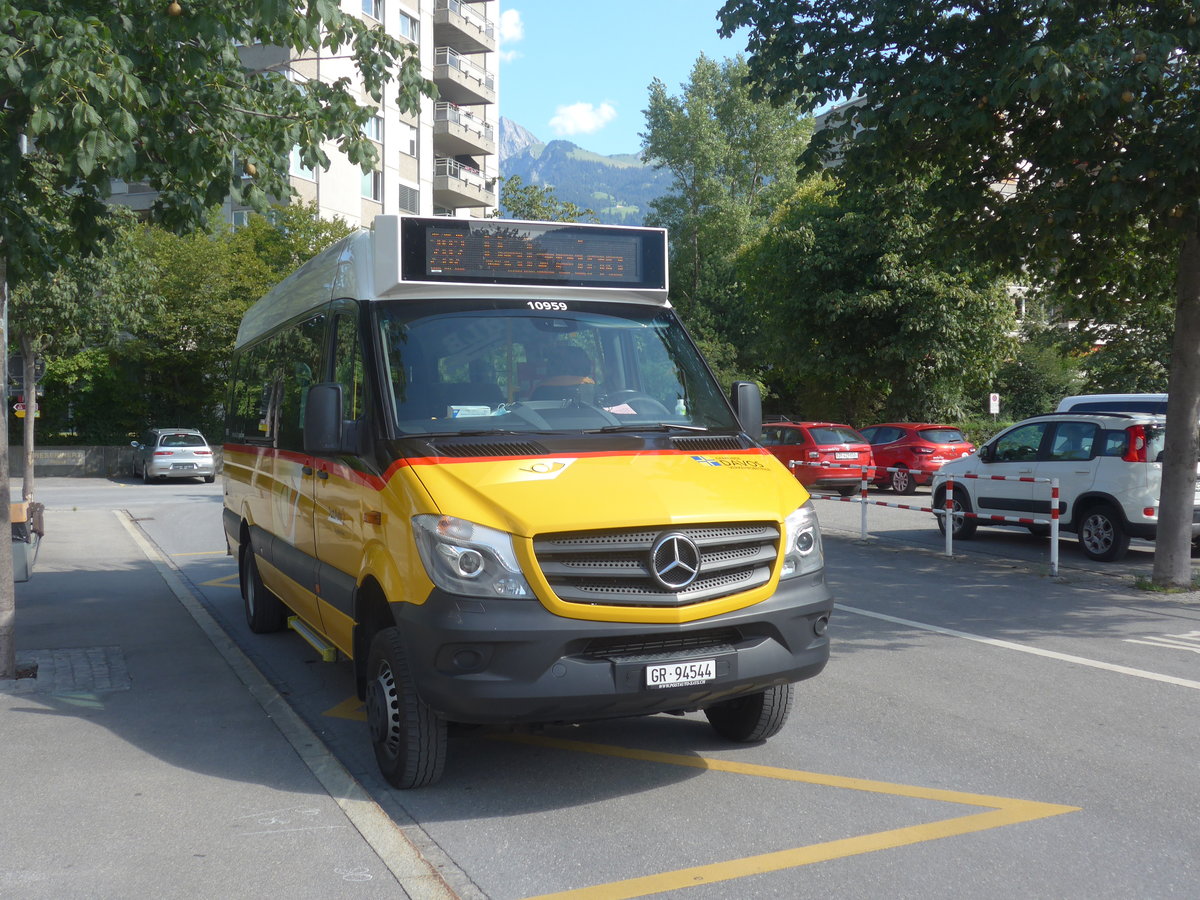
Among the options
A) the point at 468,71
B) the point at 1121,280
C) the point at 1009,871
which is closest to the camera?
the point at 1009,871

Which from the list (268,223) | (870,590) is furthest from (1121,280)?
(268,223)

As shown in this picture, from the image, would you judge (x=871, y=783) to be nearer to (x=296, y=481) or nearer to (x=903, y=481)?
(x=296, y=481)

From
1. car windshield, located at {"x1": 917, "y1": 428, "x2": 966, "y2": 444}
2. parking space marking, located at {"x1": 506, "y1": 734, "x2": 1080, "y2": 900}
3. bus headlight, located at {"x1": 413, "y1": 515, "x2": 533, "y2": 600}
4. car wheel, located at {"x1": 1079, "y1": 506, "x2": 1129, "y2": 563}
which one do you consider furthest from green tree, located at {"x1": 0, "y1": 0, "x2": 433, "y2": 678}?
car windshield, located at {"x1": 917, "y1": 428, "x2": 966, "y2": 444}

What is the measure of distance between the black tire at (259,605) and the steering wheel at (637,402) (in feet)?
Answer: 13.2

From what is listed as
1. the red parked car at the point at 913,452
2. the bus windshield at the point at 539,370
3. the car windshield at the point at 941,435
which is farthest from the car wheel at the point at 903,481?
the bus windshield at the point at 539,370

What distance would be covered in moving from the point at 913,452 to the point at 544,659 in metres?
22.4

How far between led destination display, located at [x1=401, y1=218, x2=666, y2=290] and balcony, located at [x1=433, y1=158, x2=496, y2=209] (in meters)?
44.8

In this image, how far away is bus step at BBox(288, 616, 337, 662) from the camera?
6.37m

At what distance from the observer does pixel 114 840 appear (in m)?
4.61

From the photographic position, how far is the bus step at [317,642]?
20.9 feet

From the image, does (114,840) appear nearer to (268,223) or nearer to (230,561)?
(230,561)

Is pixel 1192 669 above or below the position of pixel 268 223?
below

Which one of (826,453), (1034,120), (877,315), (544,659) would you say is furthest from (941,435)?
(544,659)

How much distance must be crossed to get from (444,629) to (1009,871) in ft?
7.62
